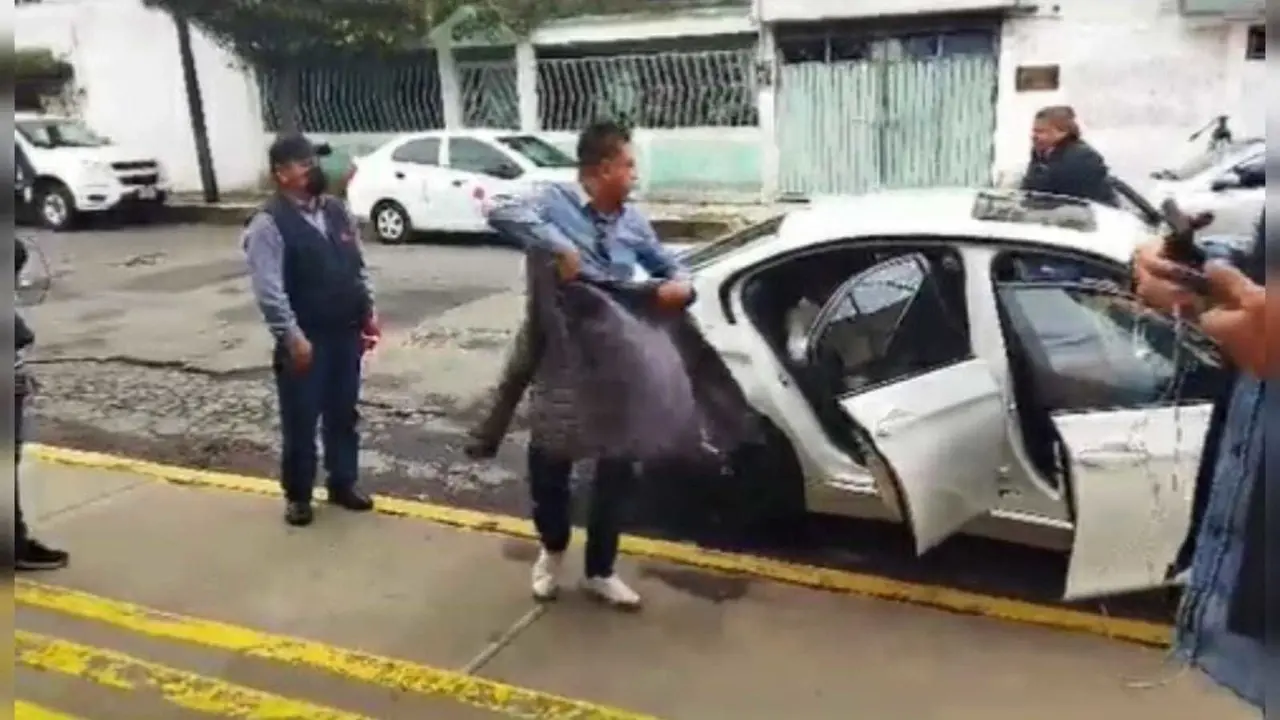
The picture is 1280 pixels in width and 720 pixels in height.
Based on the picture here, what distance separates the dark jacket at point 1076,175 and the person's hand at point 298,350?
4019 mm

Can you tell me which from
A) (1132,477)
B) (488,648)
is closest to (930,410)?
(1132,477)

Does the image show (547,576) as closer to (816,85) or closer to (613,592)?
(613,592)

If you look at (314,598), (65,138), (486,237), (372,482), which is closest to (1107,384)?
(314,598)

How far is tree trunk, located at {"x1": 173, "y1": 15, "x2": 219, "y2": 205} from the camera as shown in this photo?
60.9ft

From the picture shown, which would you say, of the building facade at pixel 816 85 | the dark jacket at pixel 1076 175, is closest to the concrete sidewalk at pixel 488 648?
the dark jacket at pixel 1076 175

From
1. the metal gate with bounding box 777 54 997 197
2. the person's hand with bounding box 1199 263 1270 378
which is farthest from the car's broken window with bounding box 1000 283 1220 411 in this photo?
the metal gate with bounding box 777 54 997 197

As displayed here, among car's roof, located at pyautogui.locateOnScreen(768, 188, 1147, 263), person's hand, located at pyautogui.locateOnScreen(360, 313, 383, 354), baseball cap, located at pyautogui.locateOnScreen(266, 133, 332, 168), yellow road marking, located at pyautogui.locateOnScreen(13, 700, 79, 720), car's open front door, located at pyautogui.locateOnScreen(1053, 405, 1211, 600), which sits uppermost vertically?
baseball cap, located at pyautogui.locateOnScreen(266, 133, 332, 168)

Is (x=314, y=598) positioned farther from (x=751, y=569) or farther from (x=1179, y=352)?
(x=1179, y=352)

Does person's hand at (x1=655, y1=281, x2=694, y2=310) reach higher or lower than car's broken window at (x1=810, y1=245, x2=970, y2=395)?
higher

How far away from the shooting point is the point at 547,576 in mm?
4152

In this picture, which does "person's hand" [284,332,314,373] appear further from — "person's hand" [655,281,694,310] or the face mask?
"person's hand" [655,281,694,310]

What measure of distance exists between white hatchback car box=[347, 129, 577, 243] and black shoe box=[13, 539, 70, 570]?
30.5 feet

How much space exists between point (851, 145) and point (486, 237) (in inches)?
191

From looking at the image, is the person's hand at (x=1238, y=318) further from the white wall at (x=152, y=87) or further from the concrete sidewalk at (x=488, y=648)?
the white wall at (x=152, y=87)
